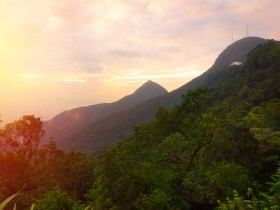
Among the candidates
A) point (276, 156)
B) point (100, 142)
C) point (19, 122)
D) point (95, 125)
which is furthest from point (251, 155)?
point (95, 125)

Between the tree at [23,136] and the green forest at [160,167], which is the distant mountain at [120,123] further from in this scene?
the green forest at [160,167]

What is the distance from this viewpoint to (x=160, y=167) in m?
15.2

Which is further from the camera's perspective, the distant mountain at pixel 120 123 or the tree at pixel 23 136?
the distant mountain at pixel 120 123

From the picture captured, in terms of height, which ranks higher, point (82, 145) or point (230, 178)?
Result: point (230, 178)

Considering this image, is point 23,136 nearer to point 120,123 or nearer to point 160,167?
point 160,167

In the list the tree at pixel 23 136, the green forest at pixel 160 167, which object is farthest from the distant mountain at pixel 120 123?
the green forest at pixel 160 167

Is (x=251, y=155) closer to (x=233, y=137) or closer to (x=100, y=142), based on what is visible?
(x=233, y=137)

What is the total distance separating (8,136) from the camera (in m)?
24.4

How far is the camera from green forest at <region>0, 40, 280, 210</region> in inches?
480

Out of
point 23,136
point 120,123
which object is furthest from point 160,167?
point 120,123

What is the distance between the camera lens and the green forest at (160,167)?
12.2 metres

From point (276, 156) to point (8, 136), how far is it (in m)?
28.7

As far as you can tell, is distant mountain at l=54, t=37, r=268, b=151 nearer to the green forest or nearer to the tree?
the tree

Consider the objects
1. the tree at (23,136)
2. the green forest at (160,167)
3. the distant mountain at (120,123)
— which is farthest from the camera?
the distant mountain at (120,123)
